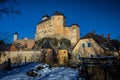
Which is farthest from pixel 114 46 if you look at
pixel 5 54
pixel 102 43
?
pixel 5 54

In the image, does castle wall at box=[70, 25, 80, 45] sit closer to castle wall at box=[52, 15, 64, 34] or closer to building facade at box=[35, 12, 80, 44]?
building facade at box=[35, 12, 80, 44]

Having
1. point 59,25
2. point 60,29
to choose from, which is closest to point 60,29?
point 60,29

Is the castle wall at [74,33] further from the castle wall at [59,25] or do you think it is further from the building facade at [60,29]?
the castle wall at [59,25]

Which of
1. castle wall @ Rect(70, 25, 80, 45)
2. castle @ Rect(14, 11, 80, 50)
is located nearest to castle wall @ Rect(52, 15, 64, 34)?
castle @ Rect(14, 11, 80, 50)

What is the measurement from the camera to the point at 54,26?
7525 centimetres

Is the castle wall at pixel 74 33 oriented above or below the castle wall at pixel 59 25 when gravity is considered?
below

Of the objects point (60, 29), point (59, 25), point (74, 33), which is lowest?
point (74, 33)

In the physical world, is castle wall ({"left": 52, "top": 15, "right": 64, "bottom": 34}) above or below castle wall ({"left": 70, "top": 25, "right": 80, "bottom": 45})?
above

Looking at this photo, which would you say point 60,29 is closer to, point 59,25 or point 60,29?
point 60,29

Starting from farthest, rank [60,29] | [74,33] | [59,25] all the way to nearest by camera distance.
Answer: [59,25], [60,29], [74,33]

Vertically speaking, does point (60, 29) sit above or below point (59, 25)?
below

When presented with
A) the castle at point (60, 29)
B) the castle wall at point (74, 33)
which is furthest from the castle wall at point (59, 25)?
the castle wall at point (74, 33)

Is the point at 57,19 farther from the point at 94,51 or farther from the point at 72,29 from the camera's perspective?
the point at 94,51

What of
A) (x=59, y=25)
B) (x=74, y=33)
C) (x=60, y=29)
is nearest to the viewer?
(x=74, y=33)
